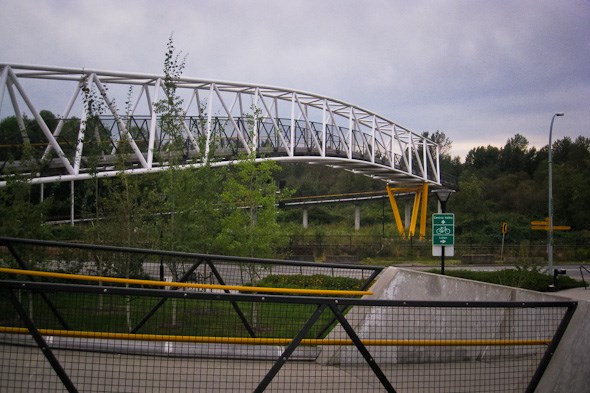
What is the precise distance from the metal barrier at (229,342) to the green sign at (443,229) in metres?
13.5

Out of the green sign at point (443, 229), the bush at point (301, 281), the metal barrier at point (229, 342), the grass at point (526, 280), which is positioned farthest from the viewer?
the grass at point (526, 280)

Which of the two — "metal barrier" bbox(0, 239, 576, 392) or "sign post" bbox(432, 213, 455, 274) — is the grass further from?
"metal barrier" bbox(0, 239, 576, 392)

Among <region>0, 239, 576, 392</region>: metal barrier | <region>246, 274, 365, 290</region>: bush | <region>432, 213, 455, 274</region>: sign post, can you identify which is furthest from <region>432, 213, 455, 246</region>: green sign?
<region>0, 239, 576, 392</region>: metal barrier

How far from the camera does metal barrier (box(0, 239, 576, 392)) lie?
473 centimetres

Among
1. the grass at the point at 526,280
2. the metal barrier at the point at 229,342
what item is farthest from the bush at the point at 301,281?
→ the grass at the point at 526,280

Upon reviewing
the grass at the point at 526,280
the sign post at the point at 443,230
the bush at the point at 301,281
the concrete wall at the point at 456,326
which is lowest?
the grass at the point at 526,280

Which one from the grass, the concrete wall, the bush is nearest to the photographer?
the concrete wall

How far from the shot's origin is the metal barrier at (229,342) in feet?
15.5

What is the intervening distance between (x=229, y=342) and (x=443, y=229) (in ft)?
54.1

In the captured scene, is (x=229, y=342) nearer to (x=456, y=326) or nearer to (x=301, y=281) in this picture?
(x=456, y=326)

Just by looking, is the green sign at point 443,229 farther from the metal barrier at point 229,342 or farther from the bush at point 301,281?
the metal barrier at point 229,342

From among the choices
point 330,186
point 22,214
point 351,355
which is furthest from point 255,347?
point 330,186

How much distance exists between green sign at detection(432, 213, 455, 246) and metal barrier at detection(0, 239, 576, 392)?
13496 millimetres

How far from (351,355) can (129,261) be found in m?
6.73
